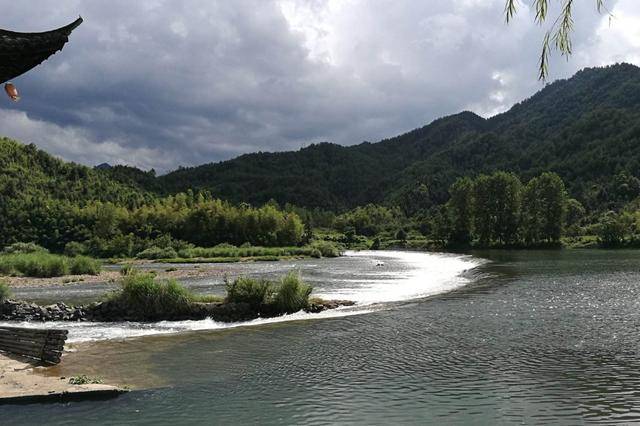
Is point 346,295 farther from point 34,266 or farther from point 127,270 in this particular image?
point 34,266

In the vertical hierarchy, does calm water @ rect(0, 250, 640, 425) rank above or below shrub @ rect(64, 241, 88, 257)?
below

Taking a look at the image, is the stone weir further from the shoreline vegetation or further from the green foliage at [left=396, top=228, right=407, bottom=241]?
the green foliage at [left=396, top=228, right=407, bottom=241]

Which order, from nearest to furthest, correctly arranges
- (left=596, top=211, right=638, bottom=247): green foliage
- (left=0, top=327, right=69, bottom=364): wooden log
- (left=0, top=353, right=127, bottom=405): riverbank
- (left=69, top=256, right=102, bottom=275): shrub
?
(left=0, top=353, right=127, bottom=405): riverbank < (left=0, top=327, right=69, bottom=364): wooden log < (left=69, top=256, right=102, bottom=275): shrub < (left=596, top=211, right=638, bottom=247): green foliage

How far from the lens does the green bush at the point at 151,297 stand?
32281mm

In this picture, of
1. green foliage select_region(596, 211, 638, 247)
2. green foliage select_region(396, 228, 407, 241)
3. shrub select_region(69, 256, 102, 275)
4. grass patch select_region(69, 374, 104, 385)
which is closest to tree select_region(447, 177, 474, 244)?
green foliage select_region(596, 211, 638, 247)

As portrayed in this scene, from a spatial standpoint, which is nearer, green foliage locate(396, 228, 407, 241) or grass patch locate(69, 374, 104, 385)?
grass patch locate(69, 374, 104, 385)

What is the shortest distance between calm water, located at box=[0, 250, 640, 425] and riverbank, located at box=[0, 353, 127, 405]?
1.63ft

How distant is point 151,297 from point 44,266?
4075 centimetres

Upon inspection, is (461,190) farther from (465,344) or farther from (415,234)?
(465,344)

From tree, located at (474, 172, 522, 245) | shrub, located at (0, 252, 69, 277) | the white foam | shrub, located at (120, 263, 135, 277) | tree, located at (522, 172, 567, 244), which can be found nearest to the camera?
shrub, located at (120, 263, 135, 277)

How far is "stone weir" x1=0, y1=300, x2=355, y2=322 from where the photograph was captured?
3195cm

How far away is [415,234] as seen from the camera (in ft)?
611

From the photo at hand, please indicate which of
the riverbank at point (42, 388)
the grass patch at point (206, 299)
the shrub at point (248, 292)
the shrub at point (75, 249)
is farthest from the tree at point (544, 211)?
the riverbank at point (42, 388)

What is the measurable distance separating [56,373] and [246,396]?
26.4 ft
